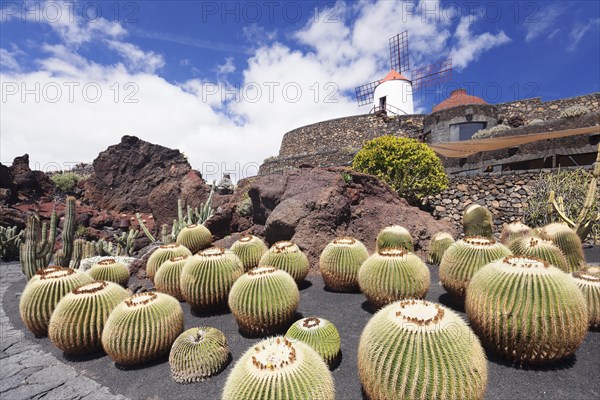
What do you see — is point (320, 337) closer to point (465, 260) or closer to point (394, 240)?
point (465, 260)

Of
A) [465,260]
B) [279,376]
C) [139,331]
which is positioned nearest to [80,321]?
[139,331]

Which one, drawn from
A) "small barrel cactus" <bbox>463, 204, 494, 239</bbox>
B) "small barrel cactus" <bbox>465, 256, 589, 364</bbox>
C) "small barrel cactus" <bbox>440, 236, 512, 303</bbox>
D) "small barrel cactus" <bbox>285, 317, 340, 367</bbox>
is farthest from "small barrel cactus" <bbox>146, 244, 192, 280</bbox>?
"small barrel cactus" <bbox>463, 204, 494, 239</bbox>

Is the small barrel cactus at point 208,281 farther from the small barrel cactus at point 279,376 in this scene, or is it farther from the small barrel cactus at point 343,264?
the small barrel cactus at point 279,376

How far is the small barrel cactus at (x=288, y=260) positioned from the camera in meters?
5.66

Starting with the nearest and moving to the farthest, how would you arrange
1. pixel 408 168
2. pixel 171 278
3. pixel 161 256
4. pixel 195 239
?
1. pixel 171 278
2. pixel 161 256
3. pixel 195 239
4. pixel 408 168

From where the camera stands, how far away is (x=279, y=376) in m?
2.28

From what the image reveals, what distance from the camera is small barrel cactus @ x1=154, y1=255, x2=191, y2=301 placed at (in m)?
5.62

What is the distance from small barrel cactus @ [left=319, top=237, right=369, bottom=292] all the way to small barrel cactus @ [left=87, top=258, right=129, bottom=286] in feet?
13.1

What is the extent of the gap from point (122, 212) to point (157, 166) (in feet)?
11.0

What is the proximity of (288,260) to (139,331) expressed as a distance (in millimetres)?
2514

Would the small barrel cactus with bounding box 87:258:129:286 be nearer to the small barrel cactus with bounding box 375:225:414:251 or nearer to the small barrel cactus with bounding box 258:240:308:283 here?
the small barrel cactus with bounding box 258:240:308:283

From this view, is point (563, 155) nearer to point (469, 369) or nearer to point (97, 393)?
point (469, 369)

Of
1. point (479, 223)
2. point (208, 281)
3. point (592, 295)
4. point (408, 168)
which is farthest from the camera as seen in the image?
point (408, 168)

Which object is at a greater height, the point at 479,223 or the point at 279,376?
the point at 479,223
